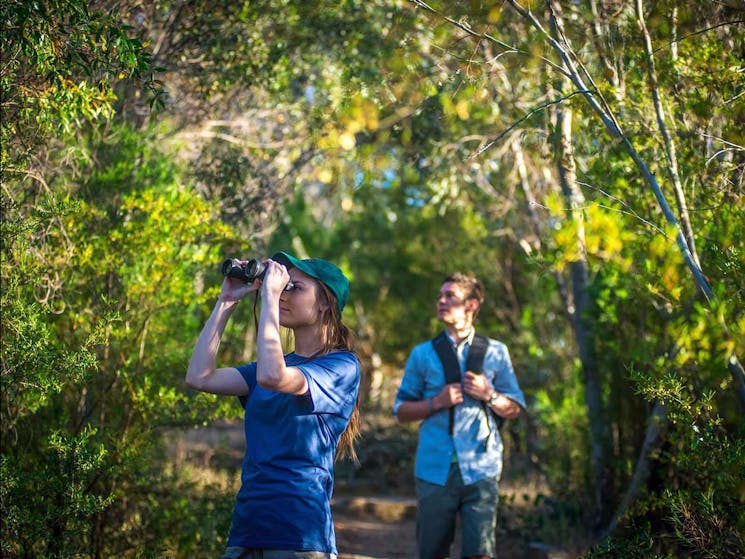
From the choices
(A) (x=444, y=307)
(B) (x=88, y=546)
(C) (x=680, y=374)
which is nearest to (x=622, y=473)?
(C) (x=680, y=374)

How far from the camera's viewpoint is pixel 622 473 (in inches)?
270

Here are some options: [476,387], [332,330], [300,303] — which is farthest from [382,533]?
[300,303]

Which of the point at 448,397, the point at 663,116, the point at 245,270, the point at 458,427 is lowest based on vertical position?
the point at 458,427

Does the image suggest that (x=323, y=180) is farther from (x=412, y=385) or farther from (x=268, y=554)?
(x=268, y=554)

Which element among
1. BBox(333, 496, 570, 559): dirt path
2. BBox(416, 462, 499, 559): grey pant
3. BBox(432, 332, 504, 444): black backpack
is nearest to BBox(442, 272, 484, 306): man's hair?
BBox(432, 332, 504, 444): black backpack

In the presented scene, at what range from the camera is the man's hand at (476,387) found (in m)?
5.16

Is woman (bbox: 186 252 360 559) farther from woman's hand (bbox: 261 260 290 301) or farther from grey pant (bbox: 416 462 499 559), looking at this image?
grey pant (bbox: 416 462 499 559)

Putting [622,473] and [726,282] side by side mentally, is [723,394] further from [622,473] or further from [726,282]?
[622,473]

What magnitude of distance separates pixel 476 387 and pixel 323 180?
2.35 metres

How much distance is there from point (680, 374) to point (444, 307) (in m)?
1.41

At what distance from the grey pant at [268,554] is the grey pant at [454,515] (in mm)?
2098

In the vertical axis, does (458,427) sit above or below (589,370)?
below

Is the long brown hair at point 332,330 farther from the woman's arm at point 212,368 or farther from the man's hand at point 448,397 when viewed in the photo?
the man's hand at point 448,397

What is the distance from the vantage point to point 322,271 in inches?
135
